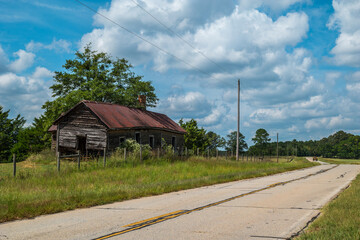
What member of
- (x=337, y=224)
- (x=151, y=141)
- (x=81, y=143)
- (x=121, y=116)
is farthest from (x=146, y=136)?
(x=337, y=224)

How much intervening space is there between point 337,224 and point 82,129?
1181 inches

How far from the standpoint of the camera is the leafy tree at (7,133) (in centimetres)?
6097

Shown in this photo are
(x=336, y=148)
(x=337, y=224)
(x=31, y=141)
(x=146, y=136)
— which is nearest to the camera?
(x=337, y=224)

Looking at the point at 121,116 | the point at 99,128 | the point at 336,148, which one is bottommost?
the point at 336,148

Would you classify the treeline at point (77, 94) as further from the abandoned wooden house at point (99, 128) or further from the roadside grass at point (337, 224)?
the roadside grass at point (337, 224)

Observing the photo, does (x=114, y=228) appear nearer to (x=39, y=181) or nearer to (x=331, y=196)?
(x=331, y=196)

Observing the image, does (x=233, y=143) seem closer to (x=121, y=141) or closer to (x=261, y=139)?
(x=261, y=139)

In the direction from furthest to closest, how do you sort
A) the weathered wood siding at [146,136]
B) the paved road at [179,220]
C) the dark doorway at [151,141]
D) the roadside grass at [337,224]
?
the dark doorway at [151,141] → the weathered wood siding at [146,136] → the paved road at [179,220] → the roadside grass at [337,224]

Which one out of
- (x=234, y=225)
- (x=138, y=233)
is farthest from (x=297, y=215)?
(x=138, y=233)

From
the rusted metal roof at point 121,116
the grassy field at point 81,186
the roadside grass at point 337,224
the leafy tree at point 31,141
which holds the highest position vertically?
the rusted metal roof at point 121,116

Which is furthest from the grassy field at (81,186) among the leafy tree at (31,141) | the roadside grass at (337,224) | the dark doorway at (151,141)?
the leafy tree at (31,141)

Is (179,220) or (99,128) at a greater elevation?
(99,128)

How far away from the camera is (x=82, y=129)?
34094 millimetres

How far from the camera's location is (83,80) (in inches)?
1976
